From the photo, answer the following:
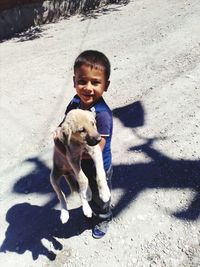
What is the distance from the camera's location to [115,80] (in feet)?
20.5

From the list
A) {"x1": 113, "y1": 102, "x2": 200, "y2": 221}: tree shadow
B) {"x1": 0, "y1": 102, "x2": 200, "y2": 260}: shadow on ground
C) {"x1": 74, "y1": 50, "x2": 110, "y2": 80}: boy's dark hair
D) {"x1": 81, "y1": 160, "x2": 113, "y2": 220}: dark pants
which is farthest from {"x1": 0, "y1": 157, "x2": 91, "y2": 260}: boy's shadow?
{"x1": 74, "y1": 50, "x2": 110, "y2": 80}: boy's dark hair

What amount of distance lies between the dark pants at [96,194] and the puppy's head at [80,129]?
1.27ft

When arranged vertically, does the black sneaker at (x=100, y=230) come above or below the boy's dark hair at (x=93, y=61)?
below

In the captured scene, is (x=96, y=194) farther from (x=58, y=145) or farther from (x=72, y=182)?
(x=58, y=145)

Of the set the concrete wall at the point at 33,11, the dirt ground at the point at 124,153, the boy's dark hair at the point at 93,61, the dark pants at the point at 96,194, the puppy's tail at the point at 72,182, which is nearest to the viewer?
the boy's dark hair at the point at 93,61

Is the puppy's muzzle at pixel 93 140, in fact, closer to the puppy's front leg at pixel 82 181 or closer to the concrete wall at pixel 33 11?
the puppy's front leg at pixel 82 181

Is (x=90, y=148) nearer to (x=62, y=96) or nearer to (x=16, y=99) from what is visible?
(x=62, y=96)

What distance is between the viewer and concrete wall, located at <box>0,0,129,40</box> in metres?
10.2

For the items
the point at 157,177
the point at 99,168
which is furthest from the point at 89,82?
the point at 157,177

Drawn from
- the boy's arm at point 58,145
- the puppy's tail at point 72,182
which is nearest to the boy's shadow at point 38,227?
the puppy's tail at point 72,182

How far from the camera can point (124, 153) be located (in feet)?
14.4

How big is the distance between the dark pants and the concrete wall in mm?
8132

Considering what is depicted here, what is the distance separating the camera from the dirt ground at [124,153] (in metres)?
3.24

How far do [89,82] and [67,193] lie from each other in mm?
1641
